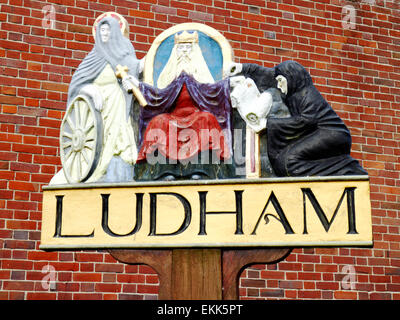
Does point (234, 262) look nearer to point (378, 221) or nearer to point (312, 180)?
point (312, 180)

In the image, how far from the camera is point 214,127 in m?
4.09

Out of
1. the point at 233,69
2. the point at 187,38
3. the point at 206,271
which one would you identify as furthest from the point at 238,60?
the point at 206,271

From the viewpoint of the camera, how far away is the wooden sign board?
378 centimetres

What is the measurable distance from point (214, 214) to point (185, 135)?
1.81ft

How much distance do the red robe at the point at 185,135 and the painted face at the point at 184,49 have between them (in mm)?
277

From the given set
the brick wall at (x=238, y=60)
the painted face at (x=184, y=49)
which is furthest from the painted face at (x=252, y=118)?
the brick wall at (x=238, y=60)

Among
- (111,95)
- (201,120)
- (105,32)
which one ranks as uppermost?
(105,32)

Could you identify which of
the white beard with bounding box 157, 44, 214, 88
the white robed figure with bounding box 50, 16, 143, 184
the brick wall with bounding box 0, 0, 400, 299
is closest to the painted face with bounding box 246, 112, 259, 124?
the white beard with bounding box 157, 44, 214, 88

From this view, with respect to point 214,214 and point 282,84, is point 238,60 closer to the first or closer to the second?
point 282,84

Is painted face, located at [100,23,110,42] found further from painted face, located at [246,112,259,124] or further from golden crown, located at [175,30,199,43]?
painted face, located at [246,112,259,124]

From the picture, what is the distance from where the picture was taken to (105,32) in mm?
4430

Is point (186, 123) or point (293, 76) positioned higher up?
point (293, 76)

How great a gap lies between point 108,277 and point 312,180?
223 centimetres
